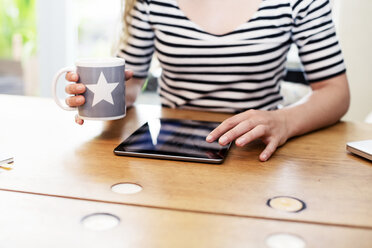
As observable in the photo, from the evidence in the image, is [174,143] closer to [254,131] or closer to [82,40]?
[254,131]

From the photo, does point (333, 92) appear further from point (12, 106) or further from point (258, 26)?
point (12, 106)

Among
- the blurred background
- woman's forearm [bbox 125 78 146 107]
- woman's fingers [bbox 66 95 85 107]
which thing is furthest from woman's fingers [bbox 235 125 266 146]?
the blurred background

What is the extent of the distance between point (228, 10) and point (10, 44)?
9.76 ft

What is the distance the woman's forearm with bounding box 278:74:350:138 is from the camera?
0.87 m

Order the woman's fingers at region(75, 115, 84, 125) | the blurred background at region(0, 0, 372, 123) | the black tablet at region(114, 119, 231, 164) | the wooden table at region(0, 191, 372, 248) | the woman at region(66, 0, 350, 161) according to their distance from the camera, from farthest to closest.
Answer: the blurred background at region(0, 0, 372, 123), the woman at region(66, 0, 350, 161), the woman's fingers at region(75, 115, 84, 125), the black tablet at region(114, 119, 231, 164), the wooden table at region(0, 191, 372, 248)

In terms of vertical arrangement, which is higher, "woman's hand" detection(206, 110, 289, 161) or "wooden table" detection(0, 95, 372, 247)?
"woman's hand" detection(206, 110, 289, 161)

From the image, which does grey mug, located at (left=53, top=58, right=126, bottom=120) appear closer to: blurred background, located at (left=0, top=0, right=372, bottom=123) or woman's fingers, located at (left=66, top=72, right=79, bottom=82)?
woman's fingers, located at (left=66, top=72, right=79, bottom=82)

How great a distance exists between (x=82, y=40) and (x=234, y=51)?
7.84 feet

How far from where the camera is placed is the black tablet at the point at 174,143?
697 millimetres

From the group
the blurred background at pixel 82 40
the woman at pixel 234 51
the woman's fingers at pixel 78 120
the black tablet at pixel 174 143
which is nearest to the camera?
the black tablet at pixel 174 143

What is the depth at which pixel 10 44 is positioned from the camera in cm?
358

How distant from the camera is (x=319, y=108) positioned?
936 mm

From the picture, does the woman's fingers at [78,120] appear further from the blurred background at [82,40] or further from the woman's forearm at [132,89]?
the blurred background at [82,40]

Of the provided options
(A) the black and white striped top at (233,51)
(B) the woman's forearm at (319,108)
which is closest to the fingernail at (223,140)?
(B) the woman's forearm at (319,108)
